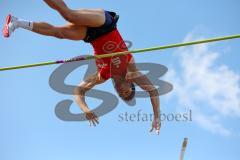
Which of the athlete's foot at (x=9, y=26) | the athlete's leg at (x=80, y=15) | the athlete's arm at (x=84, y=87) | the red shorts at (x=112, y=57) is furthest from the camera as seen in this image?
the athlete's arm at (x=84, y=87)

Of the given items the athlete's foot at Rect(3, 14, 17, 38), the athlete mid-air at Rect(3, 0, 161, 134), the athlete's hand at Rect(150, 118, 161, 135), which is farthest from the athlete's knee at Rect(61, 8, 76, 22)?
the athlete's hand at Rect(150, 118, 161, 135)

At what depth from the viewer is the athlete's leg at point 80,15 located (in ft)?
20.9

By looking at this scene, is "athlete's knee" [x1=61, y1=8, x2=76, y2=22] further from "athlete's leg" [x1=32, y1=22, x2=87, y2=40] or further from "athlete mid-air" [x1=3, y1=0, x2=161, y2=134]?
"athlete's leg" [x1=32, y1=22, x2=87, y2=40]

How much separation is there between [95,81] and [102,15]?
50.4 inches

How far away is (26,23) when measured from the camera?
6594 mm

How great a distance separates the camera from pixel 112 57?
7.20 metres

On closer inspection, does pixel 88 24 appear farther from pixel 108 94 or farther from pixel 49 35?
pixel 108 94

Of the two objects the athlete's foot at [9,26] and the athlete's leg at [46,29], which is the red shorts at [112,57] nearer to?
the athlete's leg at [46,29]

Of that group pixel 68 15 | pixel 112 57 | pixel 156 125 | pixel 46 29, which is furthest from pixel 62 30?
pixel 156 125

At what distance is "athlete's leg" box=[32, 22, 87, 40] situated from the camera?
6641 mm

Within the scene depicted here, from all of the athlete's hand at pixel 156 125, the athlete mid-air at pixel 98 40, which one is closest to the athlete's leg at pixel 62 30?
the athlete mid-air at pixel 98 40

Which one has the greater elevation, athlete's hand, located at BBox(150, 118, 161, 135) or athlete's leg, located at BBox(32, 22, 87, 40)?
athlete's leg, located at BBox(32, 22, 87, 40)

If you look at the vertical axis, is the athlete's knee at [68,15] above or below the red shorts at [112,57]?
above

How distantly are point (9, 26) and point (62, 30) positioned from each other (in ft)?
2.56
